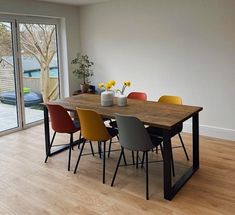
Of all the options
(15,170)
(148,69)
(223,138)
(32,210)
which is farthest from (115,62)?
(32,210)

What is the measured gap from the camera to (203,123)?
473 cm

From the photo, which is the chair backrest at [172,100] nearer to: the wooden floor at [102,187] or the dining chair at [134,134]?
the wooden floor at [102,187]

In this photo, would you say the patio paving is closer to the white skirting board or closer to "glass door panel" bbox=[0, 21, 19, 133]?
"glass door panel" bbox=[0, 21, 19, 133]

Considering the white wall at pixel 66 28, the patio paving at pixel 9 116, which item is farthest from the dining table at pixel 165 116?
the white wall at pixel 66 28

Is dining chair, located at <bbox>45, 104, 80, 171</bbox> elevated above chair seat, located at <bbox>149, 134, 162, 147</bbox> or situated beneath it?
elevated above

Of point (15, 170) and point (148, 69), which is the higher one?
point (148, 69)

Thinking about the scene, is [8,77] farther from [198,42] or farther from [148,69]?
[198,42]

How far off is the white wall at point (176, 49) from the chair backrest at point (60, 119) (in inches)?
83.5

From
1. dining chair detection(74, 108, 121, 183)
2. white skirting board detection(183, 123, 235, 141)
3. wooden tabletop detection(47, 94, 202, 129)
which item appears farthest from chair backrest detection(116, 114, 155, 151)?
white skirting board detection(183, 123, 235, 141)

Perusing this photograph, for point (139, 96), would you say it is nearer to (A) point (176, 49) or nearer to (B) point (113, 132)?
(B) point (113, 132)

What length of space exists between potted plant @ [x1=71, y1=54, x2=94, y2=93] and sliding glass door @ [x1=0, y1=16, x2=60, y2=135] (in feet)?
1.39

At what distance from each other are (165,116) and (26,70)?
3321 millimetres

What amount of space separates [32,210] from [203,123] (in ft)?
10.3

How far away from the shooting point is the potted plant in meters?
5.81
